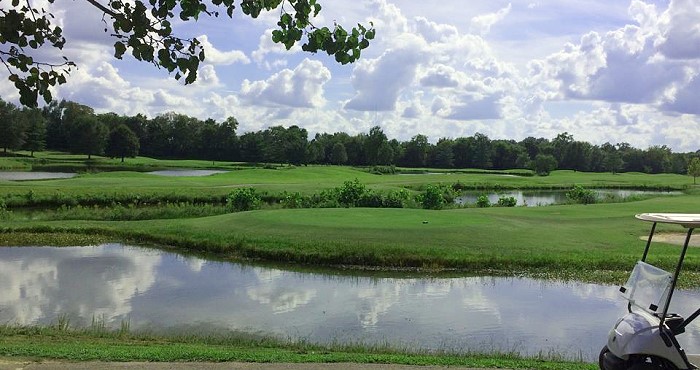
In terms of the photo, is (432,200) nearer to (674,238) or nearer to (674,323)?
(674,238)

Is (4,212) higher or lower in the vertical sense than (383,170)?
lower

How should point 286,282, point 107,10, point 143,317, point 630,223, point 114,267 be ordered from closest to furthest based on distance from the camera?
1. point 107,10
2. point 143,317
3. point 286,282
4. point 114,267
5. point 630,223

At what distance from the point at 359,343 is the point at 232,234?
50.2ft

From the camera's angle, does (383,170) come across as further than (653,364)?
Yes

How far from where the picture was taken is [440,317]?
50.2ft

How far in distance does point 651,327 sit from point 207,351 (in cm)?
673

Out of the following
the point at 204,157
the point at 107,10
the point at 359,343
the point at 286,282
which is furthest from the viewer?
the point at 204,157

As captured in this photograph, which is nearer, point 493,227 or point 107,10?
point 107,10

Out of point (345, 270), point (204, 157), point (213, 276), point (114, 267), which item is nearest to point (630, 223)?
point (345, 270)

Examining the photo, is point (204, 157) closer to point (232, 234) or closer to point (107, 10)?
point (232, 234)

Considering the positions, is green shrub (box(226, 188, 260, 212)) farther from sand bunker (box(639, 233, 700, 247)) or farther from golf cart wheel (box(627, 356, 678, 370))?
golf cart wheel (box(627, 356, 678, 370))

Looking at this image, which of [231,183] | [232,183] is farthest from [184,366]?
[232,183]

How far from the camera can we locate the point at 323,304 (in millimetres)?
16500

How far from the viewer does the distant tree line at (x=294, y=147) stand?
132 metres
